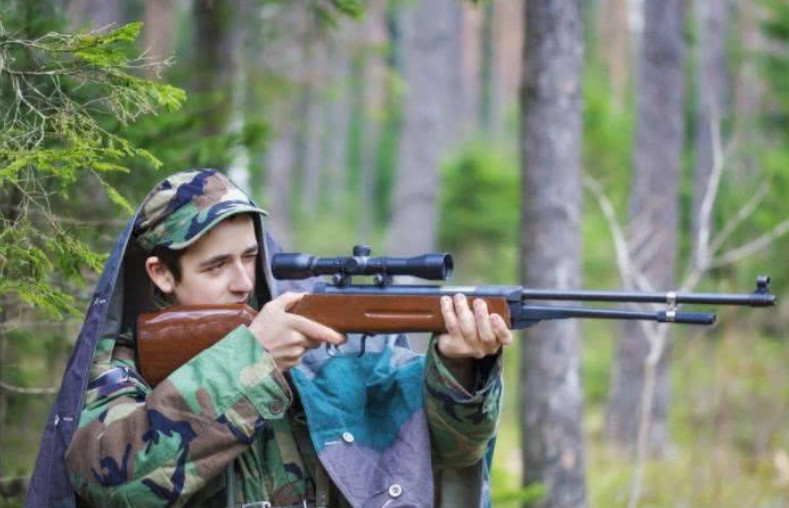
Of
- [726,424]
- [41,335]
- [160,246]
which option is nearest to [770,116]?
[726,424]

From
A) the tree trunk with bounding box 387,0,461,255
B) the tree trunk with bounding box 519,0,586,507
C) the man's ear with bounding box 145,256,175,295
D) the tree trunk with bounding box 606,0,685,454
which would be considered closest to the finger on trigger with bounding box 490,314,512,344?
the man's ear with bounding box 145,256,175,295

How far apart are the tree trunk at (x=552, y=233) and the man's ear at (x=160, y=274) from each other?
10.5ft

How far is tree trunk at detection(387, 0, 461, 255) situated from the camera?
15242 mm

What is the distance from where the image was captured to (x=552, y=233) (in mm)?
6559

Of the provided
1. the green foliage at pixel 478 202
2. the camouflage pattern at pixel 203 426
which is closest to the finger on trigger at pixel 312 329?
the camouflage pattern at pixel 203 426

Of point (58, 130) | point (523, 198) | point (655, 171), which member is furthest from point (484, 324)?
point (655, 171)

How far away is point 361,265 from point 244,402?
0.56m

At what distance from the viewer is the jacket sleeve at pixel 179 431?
3.31 m

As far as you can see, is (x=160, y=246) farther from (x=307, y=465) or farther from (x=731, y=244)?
(x=731, y=244)

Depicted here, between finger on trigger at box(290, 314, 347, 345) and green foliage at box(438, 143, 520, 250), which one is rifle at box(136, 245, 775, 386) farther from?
green foliage at box(438, 143, 520, 250)

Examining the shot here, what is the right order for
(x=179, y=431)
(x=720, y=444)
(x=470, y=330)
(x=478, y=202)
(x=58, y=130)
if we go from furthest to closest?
(x=478, y=202)
(x=720, y=444)
(x=58, y=130)
(x=470, y=330)
(x=179, y=431)

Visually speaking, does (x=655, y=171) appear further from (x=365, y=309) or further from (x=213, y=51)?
(x=365, y=309)

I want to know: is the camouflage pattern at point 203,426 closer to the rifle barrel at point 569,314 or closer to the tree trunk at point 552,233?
the rifle barrel at point 569,314

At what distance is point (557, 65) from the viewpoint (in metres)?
6.41
